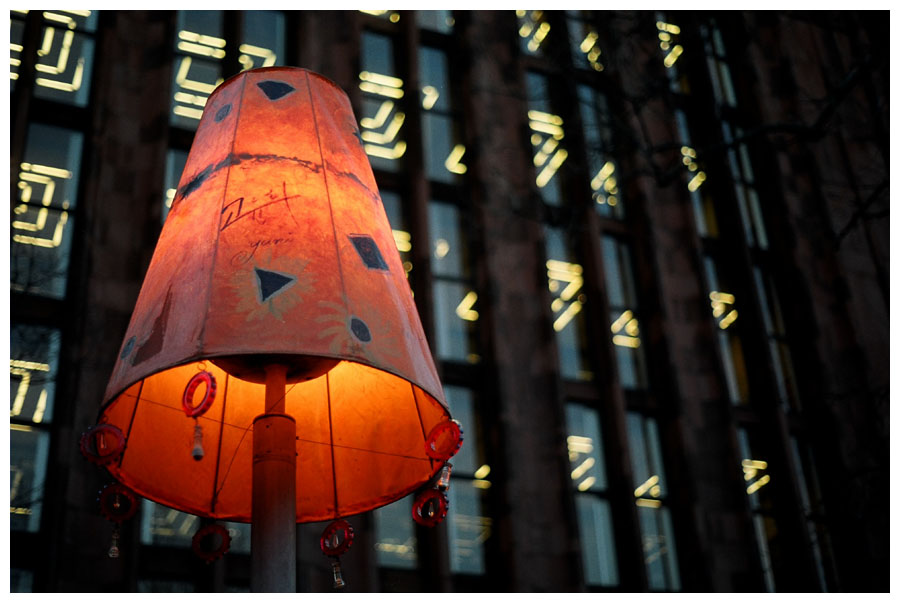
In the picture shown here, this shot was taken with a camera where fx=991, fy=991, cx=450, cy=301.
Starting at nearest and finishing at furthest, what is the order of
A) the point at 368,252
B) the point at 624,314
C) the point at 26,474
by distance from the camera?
the point at 368,252, the point at 26,474, the point at 624,314

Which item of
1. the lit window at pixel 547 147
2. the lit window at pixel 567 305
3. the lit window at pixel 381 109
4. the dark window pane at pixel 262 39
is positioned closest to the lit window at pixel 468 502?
the lit window at pixel 567 305

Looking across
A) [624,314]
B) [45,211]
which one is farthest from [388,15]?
[45,211]

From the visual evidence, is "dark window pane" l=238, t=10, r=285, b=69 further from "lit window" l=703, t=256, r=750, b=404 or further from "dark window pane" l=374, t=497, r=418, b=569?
"lit window" l=703, t=256, r=750, b=404

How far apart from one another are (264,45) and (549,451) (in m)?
6.98

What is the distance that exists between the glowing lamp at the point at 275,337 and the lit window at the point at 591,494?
9807 millimetres

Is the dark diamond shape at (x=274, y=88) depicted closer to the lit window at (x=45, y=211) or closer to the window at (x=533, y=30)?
the lit window at (x=45, y=211)

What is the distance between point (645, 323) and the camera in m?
15.0

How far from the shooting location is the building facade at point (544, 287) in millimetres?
10664

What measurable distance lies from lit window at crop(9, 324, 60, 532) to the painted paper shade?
7400 millimetres

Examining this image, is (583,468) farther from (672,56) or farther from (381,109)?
(672,56)

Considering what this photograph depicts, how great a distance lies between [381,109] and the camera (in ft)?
47.9

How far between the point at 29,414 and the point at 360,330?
8.85m

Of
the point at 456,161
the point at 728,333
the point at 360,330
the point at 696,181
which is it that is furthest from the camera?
→ the point at 696,181

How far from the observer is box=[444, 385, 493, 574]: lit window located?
1220 centimetres
